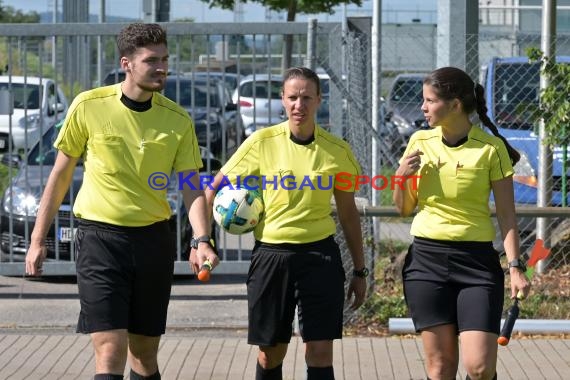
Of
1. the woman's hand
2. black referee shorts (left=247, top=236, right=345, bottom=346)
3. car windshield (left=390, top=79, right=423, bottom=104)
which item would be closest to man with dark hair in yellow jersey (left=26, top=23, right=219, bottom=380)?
black referee shorts (left=247, top=236, right=345, bottom=346)

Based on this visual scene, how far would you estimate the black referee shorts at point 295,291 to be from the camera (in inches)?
222

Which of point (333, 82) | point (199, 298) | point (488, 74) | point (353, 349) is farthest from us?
point (488, 74)

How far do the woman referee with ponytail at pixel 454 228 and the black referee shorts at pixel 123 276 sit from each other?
1.19 metres

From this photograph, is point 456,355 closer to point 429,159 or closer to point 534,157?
point 429,159

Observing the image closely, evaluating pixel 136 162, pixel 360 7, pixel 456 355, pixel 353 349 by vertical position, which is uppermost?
pixel 360 7

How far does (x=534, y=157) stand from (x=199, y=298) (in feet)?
10.5

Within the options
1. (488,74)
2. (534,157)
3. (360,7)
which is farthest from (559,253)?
(360,7)

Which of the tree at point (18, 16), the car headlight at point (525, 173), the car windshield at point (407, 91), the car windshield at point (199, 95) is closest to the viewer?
the car windshield at point (199, 95)

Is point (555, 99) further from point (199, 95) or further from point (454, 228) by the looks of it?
point (454, 228)

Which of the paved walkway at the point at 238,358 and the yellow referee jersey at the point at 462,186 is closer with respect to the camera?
the yellow referee jersey at the point at 462,186

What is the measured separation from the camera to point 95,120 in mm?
5477

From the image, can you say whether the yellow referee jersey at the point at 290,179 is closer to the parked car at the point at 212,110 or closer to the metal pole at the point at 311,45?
the metal pole at the point at 311,45

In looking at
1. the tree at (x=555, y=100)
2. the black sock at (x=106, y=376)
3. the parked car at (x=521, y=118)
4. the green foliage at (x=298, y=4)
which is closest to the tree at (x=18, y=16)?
the green foliage at (x=298, y=4)

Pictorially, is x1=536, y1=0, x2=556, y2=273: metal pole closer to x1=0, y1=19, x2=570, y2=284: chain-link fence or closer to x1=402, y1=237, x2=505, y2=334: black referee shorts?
x1=0, y1=19, x2=570, y2=284: chain-link fence
